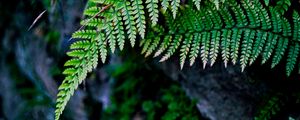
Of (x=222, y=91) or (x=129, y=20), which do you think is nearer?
(x=129, y=20)

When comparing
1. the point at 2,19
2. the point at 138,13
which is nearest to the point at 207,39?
the point at 138,13

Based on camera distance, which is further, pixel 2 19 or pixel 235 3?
pixel 2 19

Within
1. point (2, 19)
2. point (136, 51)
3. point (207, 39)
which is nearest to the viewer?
point (207, 39)

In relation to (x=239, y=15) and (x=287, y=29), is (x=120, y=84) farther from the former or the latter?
(x=287, y=29)

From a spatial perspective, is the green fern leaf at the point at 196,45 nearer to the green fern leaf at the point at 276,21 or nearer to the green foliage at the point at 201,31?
the green foliage at the point at 201,31

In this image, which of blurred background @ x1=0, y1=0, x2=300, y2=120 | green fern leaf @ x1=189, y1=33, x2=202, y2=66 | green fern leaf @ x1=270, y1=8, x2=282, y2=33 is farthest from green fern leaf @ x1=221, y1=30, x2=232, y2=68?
blurred background @ x1=0, y1=0, x2=300, y2=120

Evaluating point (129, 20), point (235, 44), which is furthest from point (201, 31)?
point (129, 20)

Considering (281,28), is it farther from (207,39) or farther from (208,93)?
(208,93)
